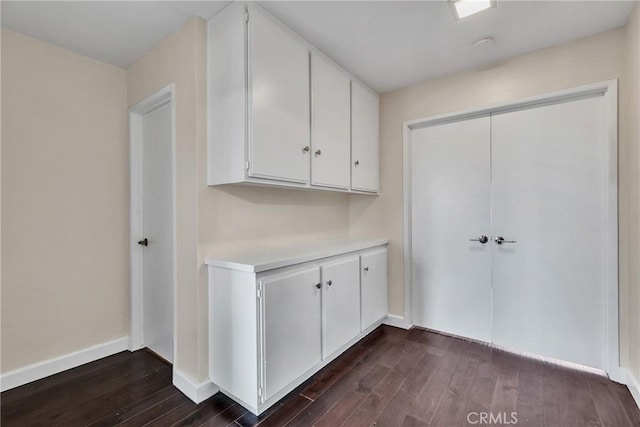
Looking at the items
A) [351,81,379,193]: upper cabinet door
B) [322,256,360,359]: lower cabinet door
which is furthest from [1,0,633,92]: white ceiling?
[322,256,360,359]: lower cabinet door

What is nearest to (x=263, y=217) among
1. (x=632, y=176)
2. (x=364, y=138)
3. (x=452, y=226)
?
(x=364, y=138)

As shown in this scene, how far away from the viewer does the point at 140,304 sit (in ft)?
8.13

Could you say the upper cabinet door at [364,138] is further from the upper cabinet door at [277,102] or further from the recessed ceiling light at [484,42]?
the recessed ceiling light at [484,42]

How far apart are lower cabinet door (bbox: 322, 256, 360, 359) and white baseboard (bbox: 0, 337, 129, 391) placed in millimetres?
1771

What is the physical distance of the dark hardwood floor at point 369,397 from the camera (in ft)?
5.30

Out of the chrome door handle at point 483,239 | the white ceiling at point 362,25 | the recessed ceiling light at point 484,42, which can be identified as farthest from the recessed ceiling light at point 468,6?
the chrome door handle at point 483,239

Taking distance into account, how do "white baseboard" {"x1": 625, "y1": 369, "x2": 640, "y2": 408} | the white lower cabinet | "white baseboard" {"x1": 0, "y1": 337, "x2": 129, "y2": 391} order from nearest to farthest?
the white lower cabinet < "white baseboard" {"x1": 625, "y1": 369, "x2": 640, "y2": 408} < "white baseboard" {"x1": 0, "y1": 337, "x2": 129, "y2": 391}

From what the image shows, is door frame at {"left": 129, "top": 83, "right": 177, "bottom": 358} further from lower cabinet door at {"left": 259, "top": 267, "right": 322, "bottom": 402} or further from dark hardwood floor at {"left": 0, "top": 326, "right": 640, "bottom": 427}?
lower cabinet door at {"left": 259, "top": 267, "right": 322, "bottom": 402}

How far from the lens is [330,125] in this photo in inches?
91.5

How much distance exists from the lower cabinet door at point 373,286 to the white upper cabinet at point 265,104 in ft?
2.73

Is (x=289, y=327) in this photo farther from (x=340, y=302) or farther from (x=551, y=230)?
(x=551, y=230)

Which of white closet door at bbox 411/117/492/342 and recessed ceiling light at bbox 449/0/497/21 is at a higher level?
recessed ceiling light at bbox 449/0/497/21

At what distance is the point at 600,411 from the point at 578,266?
3.07 feet

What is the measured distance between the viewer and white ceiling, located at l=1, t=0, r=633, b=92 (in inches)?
68.3
